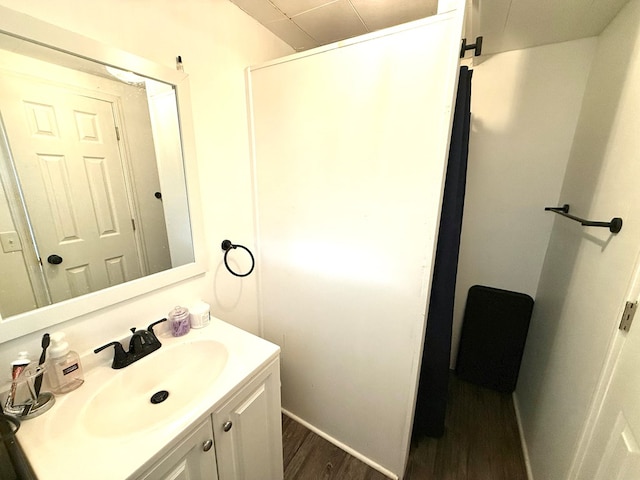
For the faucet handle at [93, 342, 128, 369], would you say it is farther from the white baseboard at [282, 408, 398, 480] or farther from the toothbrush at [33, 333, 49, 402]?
the white baseboard at [282, 408, 398, 480]

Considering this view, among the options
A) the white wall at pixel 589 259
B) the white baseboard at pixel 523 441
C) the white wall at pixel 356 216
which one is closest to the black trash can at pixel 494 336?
the white baseboard at pixel 523 441

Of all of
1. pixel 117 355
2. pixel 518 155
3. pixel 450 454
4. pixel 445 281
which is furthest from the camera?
pixel 518 155

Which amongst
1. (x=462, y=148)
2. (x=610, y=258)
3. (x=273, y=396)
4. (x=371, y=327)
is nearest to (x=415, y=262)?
(x=371, y=327)

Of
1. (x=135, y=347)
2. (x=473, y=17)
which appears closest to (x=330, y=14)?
(x=473, y=17)

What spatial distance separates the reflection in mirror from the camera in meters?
0.74

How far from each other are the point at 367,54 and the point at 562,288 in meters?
1.46

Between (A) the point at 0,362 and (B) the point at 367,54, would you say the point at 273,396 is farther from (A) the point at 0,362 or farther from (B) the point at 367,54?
(B) the point at 367,54

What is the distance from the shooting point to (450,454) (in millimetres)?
1456

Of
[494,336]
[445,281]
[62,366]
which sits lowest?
[494,336]

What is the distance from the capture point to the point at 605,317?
0.90 meters

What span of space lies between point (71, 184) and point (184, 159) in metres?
0.39

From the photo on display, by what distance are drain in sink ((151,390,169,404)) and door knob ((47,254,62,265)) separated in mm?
570

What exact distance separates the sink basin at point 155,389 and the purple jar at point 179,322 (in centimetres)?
7

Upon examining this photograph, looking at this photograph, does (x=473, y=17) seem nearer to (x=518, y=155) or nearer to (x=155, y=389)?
(x=518, y=155)
